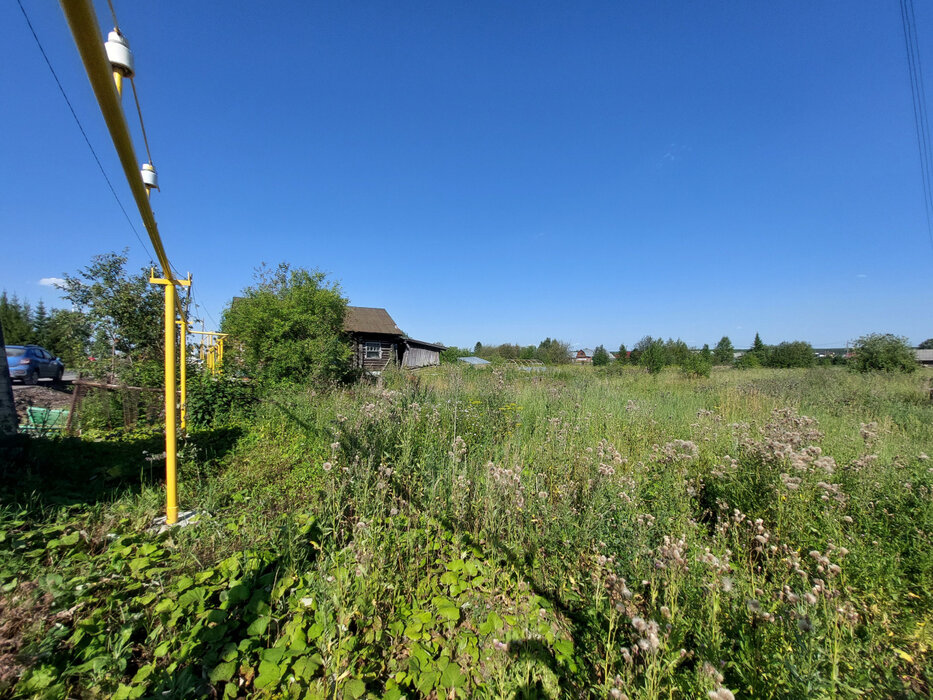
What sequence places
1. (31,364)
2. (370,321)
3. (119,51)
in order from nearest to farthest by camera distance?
1. (119,51)
2. (31,364)
3. (370,321)

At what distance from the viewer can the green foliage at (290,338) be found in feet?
31.0

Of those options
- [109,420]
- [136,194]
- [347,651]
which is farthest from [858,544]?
[109,420]

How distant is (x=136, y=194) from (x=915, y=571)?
18.3 feet

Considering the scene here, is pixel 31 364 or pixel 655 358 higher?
pixel 31 364

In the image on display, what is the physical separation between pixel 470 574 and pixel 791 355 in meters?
31.3

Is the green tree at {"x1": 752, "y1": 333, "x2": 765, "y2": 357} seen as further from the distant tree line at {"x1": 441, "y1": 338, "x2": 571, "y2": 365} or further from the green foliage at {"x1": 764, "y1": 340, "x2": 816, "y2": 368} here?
the distant tree line at {"x1": 441, "y1": 338, "x2": 571, "y2": 365}

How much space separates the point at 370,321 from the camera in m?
23.4

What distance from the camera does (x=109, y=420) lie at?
5656 millimetres

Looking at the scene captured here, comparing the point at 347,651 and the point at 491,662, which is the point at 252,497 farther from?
the point at 491,662

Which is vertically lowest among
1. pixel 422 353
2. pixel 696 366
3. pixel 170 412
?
pixel 170 412

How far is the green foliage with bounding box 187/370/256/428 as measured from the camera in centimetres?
590

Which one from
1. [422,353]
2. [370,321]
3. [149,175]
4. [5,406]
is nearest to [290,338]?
[5,406]

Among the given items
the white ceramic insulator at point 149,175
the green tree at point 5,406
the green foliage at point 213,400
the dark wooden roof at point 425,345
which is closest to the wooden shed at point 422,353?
the dark wooden roof at point 425,345

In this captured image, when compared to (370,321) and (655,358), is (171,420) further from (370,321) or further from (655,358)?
(370,321)
